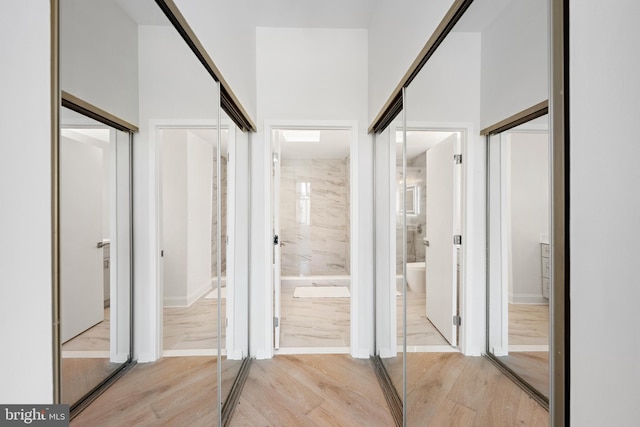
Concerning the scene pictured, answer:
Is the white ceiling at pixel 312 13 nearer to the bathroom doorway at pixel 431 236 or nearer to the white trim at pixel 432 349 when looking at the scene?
the bathroom doorway at pixel 431 236

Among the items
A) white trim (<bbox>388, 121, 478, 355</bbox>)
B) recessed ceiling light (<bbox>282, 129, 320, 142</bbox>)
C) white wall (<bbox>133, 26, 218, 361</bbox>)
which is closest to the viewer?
→ white wall (<bbox>133, 26, 218, 361</bbox>)

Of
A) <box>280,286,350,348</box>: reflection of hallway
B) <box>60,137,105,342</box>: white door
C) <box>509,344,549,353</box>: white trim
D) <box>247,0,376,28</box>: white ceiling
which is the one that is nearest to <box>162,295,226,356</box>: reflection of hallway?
<box>60,137,105,342</box>: white door

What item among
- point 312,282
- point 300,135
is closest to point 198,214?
point 300,135

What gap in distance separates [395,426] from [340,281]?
3.75 meters

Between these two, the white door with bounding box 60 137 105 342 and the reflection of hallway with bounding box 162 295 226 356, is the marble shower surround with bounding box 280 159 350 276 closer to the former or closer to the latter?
the reflection of hallway with bounding box 162 295 226 356

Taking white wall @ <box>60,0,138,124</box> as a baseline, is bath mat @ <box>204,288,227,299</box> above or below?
below

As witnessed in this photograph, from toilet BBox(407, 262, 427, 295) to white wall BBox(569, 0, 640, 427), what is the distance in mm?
1031

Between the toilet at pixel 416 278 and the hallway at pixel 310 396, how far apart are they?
1.08 ft

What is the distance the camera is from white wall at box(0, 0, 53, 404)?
56 centimetres

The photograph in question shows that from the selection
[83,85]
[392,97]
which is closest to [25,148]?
[83,85]

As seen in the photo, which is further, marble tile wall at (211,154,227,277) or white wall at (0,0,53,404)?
marble tile wall at (211,154,227,277)

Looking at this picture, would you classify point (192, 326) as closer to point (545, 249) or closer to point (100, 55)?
point (100, 55)

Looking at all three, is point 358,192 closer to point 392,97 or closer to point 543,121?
point 392,97

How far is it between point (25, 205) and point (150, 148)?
1.41 feet
